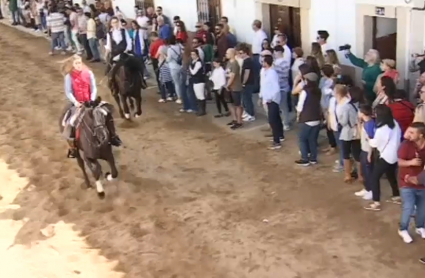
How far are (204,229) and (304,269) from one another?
1701mm

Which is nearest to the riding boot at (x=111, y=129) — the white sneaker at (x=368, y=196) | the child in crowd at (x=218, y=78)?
the child in crowd at (x=218, y=78)

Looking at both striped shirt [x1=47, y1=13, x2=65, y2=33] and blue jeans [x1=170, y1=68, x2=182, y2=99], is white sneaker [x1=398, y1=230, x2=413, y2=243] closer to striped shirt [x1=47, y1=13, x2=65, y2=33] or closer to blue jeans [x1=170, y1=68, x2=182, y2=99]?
blue jeans [x1=170, y1=68, x2=182, y2=99]

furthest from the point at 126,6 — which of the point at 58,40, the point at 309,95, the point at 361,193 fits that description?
the point at 361,193

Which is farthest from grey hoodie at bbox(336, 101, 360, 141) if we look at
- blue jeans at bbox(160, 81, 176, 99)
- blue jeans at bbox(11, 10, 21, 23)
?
blue jeans at bbox(11, 10, 21, 23)

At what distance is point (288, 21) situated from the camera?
14.0m

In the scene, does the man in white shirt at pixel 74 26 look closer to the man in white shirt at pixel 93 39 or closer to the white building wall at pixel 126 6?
the man in white shirt at pixel 93 39

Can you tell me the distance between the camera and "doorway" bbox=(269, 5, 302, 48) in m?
13.7

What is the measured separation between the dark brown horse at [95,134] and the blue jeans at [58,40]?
37.6ft

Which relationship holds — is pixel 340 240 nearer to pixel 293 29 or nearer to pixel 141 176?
pixel 141 176

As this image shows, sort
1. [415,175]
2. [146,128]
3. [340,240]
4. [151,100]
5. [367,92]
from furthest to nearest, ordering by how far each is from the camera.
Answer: [151,100] < [146,128] < [367,92] < [340,240] < [415,175]

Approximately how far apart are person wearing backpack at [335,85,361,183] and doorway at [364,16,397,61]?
2.69 meters

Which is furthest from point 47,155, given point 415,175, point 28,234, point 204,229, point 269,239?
point 415,175

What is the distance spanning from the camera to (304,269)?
7.62 meters

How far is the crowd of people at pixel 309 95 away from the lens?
26.8 feet
